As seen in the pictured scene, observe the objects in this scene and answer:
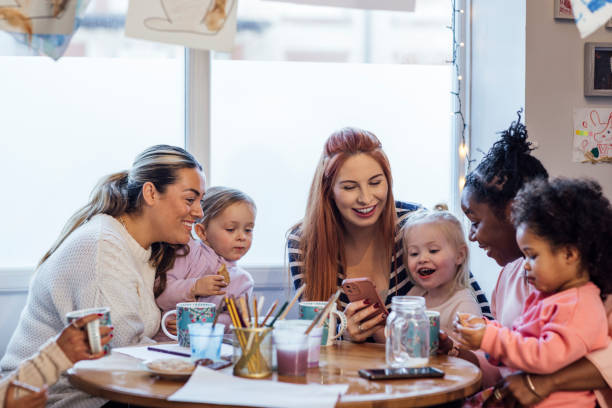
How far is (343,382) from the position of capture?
1.50m

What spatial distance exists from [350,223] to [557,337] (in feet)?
3.67

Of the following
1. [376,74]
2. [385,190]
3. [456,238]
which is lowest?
[456,238]

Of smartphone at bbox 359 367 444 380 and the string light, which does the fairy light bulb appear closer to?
the string light

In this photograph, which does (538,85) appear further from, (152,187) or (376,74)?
(152,187)

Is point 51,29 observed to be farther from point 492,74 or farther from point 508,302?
point 492,74

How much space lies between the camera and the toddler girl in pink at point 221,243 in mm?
2463

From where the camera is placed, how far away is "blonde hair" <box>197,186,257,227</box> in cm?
254

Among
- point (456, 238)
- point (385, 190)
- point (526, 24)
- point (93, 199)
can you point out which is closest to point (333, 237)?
point (385, 190)

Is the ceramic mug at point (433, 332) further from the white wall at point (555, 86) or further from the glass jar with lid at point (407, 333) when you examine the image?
the white wall at point (555, 86)

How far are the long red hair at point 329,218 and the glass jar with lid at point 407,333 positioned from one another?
72cm

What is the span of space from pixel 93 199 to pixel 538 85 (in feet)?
5.19

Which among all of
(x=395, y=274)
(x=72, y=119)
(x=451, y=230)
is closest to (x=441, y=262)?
(x=451, y=230)

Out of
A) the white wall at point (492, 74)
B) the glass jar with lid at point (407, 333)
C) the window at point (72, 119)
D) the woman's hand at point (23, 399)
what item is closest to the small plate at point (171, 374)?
the woman's hand at point (23, 399)

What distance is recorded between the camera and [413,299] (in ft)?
5.56
